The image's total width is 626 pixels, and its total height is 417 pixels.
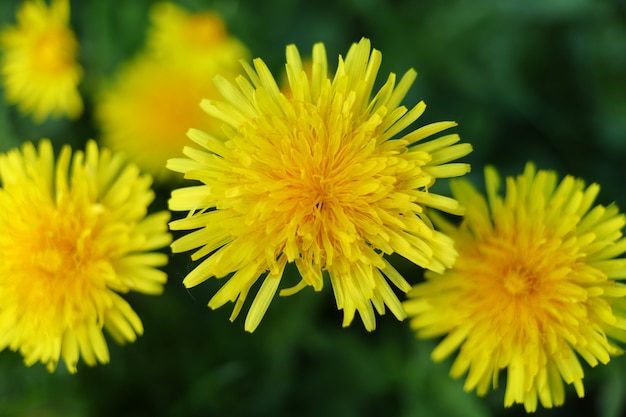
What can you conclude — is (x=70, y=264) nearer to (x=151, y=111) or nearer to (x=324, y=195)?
(x=324, y=195)

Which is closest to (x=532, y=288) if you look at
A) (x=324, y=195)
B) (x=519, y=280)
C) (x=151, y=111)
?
(x=519, y=280)

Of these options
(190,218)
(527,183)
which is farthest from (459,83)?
(190,218)

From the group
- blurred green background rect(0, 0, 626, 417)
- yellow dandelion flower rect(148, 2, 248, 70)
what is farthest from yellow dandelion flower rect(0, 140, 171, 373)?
yellow dandelion flower rect(148, 2, 248, 70)

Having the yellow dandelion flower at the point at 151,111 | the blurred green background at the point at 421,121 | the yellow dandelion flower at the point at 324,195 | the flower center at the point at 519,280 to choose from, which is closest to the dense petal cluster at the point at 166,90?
the yellow dandelion flower at the point at 151,111

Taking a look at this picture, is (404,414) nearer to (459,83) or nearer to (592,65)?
(459,83)

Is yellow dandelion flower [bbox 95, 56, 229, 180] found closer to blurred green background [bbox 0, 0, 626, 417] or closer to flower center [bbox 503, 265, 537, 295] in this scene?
blurred green background [bbox 0, 0, 626, 417]

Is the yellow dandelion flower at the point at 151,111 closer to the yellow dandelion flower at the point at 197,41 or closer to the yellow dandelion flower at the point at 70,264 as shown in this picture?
the yellow dandelion flower at the point at 197,41
